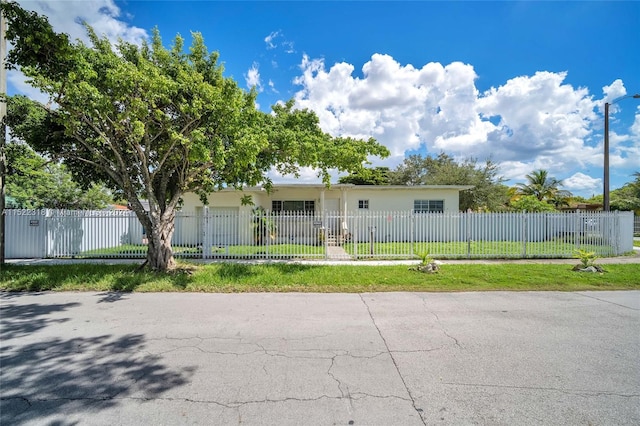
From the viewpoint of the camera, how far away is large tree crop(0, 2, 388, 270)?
748 centimetres

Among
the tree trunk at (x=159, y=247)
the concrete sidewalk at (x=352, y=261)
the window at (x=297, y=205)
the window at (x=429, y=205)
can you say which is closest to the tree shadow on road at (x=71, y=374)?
the tree trunk at (x=159, y=247)

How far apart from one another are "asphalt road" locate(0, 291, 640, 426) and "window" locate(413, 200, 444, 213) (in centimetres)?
1301

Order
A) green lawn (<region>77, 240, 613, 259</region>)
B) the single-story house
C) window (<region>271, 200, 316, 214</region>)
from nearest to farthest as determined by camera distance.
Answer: green lawn (<region>77, 240, 613, 259</region>), the single-story house, window (<region>271, 200, 316, 214</region>)

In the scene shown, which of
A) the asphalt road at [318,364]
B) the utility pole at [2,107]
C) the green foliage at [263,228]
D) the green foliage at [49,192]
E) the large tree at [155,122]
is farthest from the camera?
the green foliage at [49,192]

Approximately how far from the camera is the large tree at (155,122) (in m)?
7.48

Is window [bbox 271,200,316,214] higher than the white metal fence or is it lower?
higher

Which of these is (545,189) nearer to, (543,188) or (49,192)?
(543,188)

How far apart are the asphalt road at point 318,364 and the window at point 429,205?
1301cm

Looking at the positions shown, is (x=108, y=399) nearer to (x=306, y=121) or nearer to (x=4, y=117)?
(x=306, y=121)

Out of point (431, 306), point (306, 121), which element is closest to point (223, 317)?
point (431, 306)

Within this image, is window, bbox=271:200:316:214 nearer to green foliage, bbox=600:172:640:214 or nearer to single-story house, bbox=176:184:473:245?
single-story house, bbox=176:184:473:245

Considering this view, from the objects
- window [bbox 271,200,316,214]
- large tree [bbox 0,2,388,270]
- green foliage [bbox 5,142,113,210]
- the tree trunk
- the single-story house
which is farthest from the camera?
window [bbox 271,200,316,214]

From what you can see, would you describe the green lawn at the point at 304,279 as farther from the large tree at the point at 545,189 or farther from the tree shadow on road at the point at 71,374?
the large tree at the point at 545,189

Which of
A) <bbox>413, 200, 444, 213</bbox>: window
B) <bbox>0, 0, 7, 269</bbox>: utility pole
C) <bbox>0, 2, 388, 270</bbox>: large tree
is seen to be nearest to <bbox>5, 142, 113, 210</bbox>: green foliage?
<bbox>0, 0, 7, 269</bbox>: utility pole
